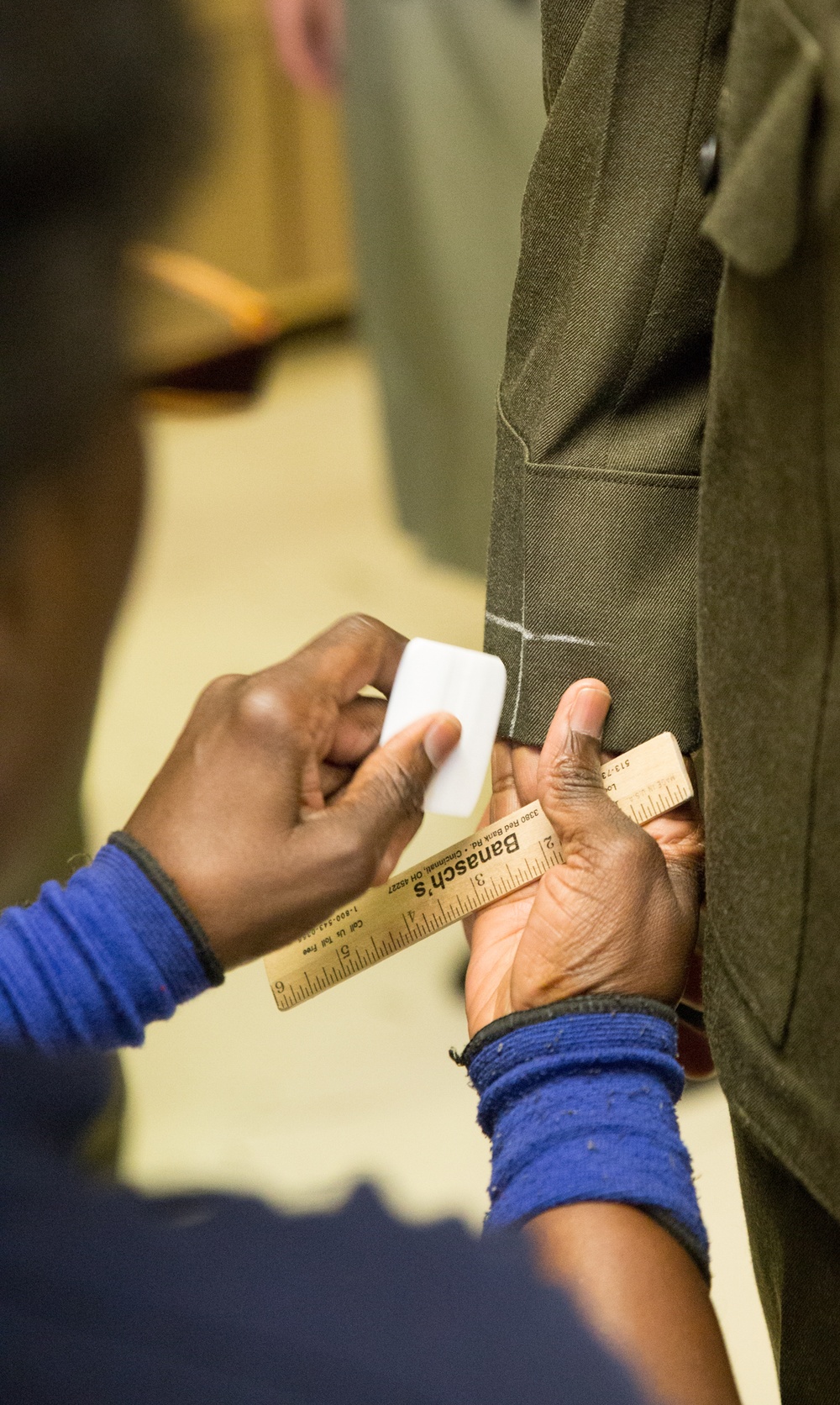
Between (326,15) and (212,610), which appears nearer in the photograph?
(326,15)

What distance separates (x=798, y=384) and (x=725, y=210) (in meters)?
0.08

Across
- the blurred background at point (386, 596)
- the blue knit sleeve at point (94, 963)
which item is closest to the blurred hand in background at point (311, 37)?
the blurred background at point (386, 596)

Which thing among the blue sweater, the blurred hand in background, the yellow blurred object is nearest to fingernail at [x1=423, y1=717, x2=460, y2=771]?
the blue sweater

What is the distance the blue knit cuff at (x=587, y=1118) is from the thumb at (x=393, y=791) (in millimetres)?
132

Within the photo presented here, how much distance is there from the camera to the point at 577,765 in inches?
30.1

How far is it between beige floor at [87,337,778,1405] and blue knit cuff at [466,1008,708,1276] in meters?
0.09

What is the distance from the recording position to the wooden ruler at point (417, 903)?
2.68 ft

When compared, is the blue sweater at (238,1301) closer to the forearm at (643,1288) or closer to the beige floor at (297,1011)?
the beige floor at (297,1011)

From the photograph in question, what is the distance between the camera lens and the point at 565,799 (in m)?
0.77

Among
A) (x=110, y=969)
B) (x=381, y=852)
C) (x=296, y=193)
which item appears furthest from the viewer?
(x=296, y=193)

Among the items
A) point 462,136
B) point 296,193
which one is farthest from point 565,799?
point 296,193

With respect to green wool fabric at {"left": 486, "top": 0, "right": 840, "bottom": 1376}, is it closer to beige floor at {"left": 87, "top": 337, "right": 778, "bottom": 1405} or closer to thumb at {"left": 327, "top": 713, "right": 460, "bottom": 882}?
thumb at {"left": 327, "top": 713, "right": 460, "bottom": 882}

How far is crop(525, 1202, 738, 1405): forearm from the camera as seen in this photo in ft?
1.89

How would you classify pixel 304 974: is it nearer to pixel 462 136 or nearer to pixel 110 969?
pixel 110 969
